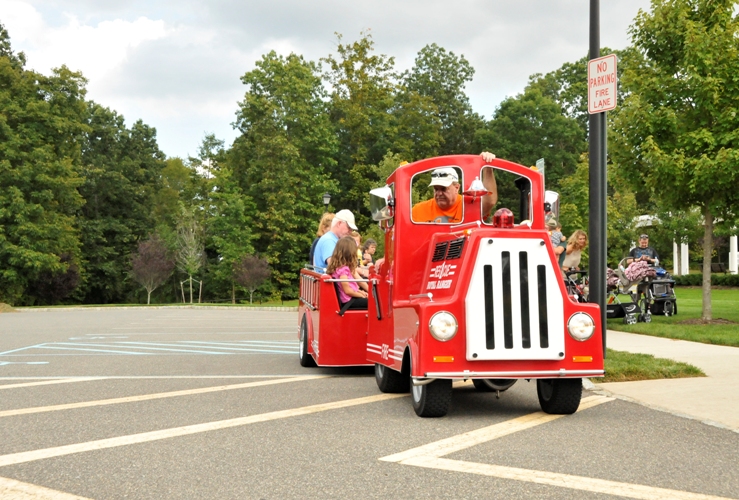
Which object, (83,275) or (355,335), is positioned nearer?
(355,335)

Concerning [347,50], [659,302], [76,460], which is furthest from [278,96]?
[76,460]

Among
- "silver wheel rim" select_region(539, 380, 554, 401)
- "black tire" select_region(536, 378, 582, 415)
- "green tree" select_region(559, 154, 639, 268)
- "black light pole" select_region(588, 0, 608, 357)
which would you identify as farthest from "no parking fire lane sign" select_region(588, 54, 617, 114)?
"green tree" select_region(559, 154, 639, 268)

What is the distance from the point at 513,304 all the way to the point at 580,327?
0.61 meters

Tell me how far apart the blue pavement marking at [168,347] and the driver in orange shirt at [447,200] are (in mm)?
5602

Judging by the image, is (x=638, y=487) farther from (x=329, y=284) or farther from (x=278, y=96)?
(x=278, y=96)

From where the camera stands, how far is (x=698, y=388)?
8641 millimetres

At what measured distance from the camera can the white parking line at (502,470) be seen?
466 cm

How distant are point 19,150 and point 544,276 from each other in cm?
4907

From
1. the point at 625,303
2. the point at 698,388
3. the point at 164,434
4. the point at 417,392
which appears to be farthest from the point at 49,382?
the point at 625,303

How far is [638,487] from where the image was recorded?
4.79 meters

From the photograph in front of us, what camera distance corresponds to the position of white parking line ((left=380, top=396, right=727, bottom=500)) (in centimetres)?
466

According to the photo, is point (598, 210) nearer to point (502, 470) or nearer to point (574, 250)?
point (502, 470)

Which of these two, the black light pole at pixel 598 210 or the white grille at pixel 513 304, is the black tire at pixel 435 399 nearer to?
the white grille at pixel 513 304

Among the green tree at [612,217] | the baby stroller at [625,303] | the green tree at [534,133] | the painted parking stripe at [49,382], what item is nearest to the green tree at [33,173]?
the green tree at [612,217]
